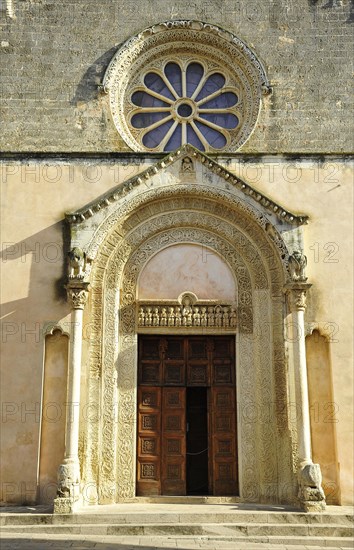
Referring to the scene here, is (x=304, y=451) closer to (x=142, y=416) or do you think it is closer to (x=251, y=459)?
(x=251, y=459)

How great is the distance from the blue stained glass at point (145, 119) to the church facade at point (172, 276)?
192mm

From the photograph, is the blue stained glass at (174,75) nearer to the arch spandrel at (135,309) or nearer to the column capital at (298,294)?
the arch spandrel at (135,309)

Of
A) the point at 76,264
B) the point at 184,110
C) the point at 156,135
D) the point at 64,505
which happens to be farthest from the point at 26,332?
the point at 184,110

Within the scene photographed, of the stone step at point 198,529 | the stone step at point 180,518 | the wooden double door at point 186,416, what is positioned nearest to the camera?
the stone step at point 198,529

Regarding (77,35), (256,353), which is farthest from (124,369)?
(77,35)

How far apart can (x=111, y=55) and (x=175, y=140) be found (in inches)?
94.4

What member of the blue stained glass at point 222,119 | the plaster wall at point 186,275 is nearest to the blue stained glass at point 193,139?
the blue stained glass at point 222,119

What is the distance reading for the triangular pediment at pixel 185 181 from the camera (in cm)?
1255

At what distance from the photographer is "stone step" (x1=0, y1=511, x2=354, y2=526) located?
10344 millimetres

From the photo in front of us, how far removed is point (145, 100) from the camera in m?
15.1

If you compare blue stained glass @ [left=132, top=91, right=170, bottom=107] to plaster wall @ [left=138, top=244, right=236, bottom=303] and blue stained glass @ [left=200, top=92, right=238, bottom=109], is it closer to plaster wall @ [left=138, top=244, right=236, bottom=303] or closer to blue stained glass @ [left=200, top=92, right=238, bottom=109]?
blue stained glass @ [left=200, top=92, right=238, bottom=109]

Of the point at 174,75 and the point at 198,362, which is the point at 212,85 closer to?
the point at 174,75

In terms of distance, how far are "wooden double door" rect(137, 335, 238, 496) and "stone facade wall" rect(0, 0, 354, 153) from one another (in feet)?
14.8

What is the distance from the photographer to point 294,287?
12.1m
